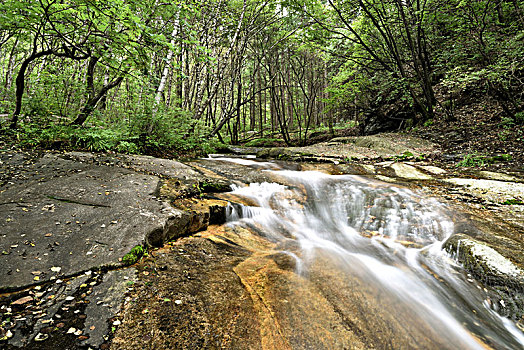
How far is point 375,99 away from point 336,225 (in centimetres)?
1277

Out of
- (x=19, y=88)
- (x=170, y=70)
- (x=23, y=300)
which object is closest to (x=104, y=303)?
(x=23, y=300)

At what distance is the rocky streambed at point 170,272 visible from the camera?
173 centimetres

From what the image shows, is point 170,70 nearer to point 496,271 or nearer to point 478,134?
point 496,271

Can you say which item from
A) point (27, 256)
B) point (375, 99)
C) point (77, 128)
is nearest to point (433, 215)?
point (27, 256)

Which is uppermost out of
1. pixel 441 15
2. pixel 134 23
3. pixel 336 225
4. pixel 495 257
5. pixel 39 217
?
pixel 441 15

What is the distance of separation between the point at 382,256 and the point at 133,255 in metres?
3.70

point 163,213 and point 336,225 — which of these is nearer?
point 163,213

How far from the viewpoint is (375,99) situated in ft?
48.2

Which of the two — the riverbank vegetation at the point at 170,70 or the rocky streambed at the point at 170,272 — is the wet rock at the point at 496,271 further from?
the riverbank vegetation at the point at 170,70

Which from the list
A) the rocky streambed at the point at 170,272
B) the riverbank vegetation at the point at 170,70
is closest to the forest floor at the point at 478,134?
the riverbank vegetation at the point at 170,70

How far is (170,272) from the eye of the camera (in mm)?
2414

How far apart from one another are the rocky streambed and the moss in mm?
15

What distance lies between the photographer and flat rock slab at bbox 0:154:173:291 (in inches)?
84.2

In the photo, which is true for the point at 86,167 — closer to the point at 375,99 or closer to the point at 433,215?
the point at 433,215
